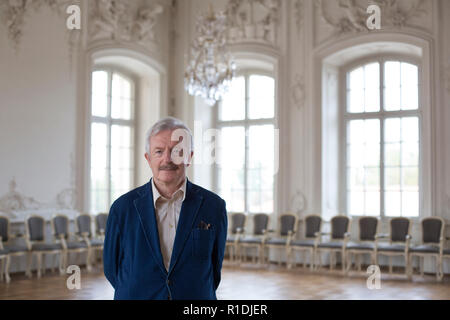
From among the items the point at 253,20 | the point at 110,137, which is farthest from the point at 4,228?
the point at 253,20

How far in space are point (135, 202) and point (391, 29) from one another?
8268mm

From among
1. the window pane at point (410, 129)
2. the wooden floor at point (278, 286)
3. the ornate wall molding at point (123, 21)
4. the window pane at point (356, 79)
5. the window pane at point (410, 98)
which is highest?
the ornate wall molding at point (123, 21)

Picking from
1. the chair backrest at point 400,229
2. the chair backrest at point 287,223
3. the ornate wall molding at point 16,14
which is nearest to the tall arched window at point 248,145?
the chair backrest at point 287,223

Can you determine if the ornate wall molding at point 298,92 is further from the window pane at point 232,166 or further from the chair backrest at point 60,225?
the chair backrest at point 60,225

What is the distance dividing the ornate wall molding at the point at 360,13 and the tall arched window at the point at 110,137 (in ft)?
13.8

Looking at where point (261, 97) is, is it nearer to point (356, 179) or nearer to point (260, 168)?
point (260, 168)

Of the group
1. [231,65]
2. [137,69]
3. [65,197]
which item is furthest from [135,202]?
[137,69]

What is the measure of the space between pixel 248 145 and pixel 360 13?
11.1 ft

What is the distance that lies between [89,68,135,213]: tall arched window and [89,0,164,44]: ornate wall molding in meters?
0.87

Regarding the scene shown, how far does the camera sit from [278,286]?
7.47 metres

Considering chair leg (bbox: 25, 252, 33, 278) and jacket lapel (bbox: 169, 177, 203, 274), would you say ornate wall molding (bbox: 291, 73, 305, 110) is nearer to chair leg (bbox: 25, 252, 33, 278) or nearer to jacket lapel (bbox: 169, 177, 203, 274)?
chair leg (bbox: 25, 252, 33, 278)

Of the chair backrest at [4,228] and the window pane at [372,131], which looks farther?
the window pane at [372,131]

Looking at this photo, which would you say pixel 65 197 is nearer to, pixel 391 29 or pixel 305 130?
pixel 305 130

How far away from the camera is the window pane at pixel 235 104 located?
11.5 metres
